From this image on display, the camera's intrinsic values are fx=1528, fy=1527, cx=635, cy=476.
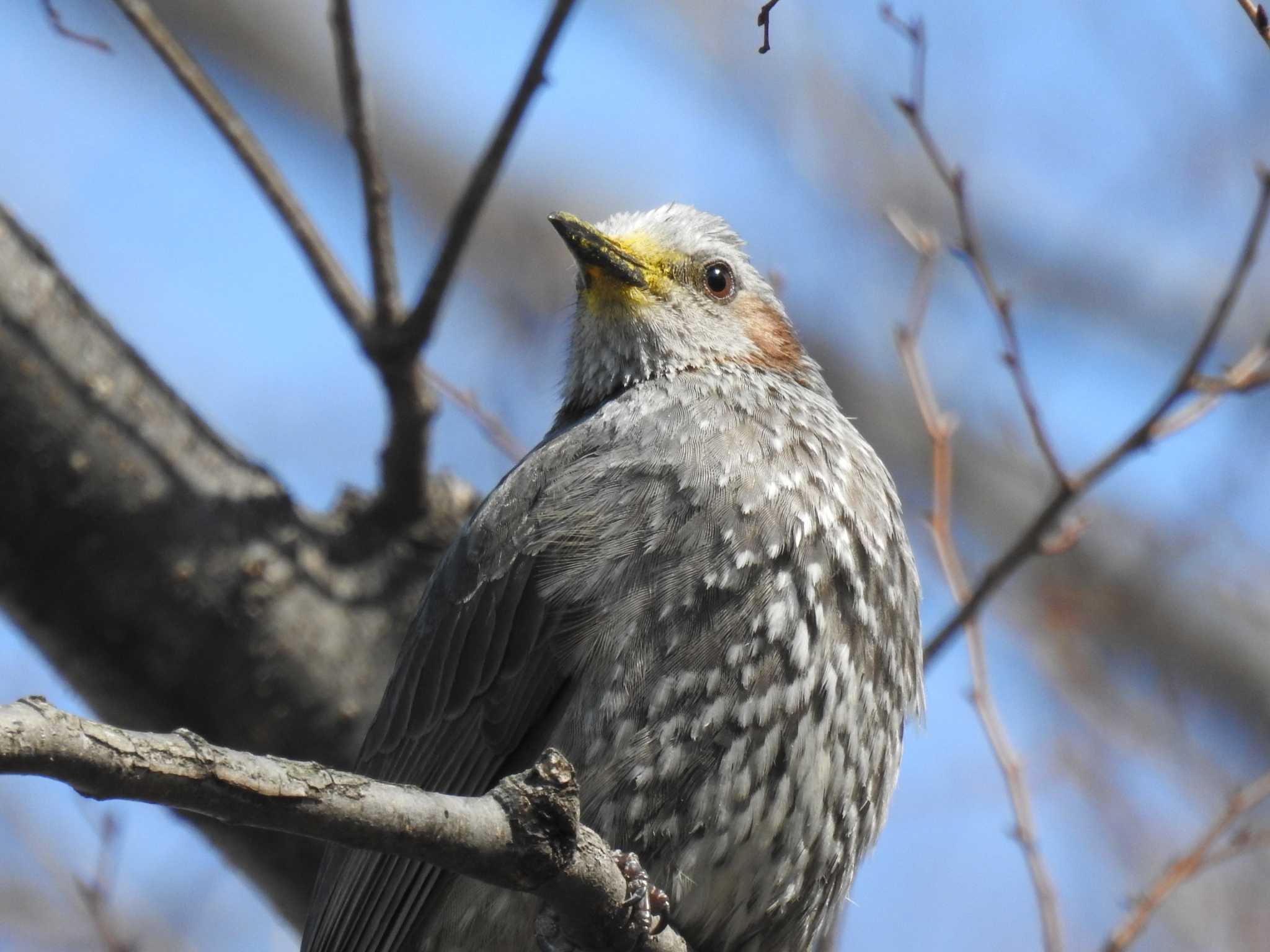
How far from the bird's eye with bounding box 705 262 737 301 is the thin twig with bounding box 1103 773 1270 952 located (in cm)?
222

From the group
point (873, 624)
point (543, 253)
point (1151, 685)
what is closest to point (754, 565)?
point (873, 624)

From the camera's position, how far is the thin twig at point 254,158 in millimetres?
4293

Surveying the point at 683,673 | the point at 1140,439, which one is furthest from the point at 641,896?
the point at 1140,439

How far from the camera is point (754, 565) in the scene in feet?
12.2

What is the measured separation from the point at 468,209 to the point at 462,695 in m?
1.34

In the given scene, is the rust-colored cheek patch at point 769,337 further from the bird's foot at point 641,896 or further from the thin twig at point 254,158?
the bird's foot at point 641,896

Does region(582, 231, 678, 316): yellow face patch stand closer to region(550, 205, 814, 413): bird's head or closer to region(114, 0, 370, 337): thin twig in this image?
region(550, 205, 814, 413): bird's head

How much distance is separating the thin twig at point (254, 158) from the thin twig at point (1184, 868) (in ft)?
→ 8.83

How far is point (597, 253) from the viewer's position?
15.3 feet

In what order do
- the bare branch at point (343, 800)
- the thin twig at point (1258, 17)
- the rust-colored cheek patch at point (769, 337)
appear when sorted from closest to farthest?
1. the bare branch at point (343, 800)
2. the thin twig at point (1258, 17)
3. the rust-colored cheek patch at point (769, 337)

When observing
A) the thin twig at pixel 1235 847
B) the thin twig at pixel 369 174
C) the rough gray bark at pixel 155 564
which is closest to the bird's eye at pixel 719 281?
the thin twig at pixel 369 174

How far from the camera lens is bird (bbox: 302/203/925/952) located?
3.52 meters

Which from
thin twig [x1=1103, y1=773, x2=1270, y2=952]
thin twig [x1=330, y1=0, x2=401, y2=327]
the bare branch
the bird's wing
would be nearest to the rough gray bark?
the bird's wing

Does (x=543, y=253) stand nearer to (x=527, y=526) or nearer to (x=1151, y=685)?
(x=1151, y=685)
